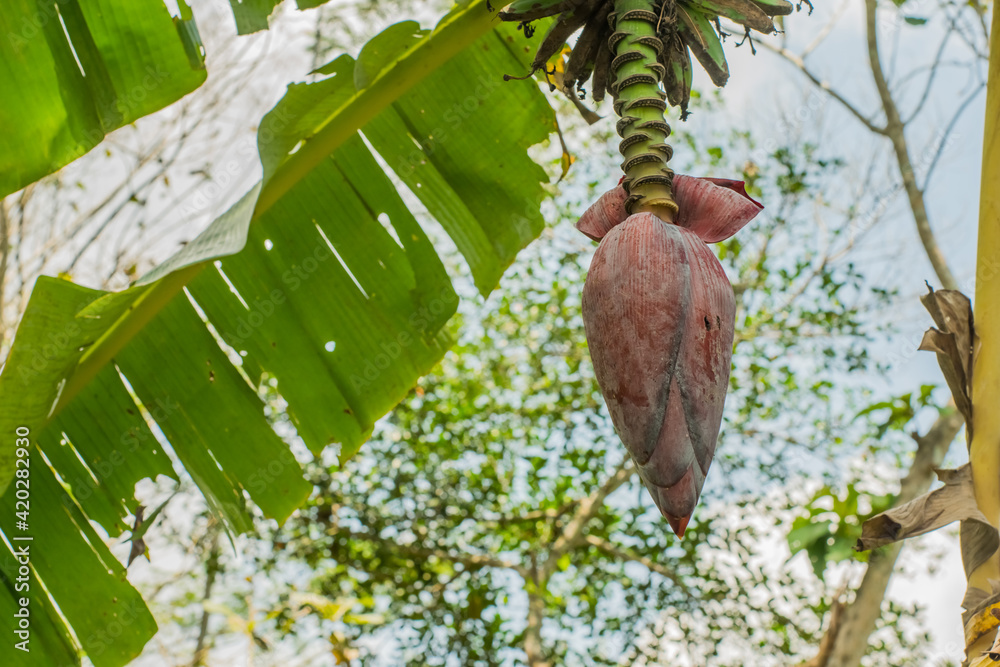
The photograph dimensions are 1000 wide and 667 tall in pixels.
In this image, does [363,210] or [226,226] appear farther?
A: [363,210]

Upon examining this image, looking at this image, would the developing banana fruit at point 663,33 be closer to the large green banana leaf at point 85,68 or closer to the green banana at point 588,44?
the green banana at point 588,44

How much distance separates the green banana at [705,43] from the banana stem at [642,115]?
3.5 inches

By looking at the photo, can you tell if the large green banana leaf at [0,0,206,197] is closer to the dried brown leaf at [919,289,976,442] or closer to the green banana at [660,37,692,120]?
the green banana at [660,37,692,120]

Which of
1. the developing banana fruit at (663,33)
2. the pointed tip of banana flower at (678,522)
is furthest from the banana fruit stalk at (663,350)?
the developing banana fruit at (663,33)

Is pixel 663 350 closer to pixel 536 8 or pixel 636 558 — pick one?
pixel 536 8

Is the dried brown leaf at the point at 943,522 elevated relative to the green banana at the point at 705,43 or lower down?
lower down

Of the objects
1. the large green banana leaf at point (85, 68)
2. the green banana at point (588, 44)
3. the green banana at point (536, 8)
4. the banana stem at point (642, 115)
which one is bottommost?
the banana stem at point (642, 115)

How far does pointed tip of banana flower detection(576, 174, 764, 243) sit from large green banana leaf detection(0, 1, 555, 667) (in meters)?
0.74

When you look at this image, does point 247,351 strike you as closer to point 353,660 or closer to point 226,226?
point 226,226

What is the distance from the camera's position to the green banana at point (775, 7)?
0.75m

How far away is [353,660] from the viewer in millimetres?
3857

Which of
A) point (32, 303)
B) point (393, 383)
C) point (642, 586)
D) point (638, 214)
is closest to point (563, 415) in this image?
point (642, 586)

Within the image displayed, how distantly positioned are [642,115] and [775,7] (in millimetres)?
256

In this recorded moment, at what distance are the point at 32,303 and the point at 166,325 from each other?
0.38 metres
